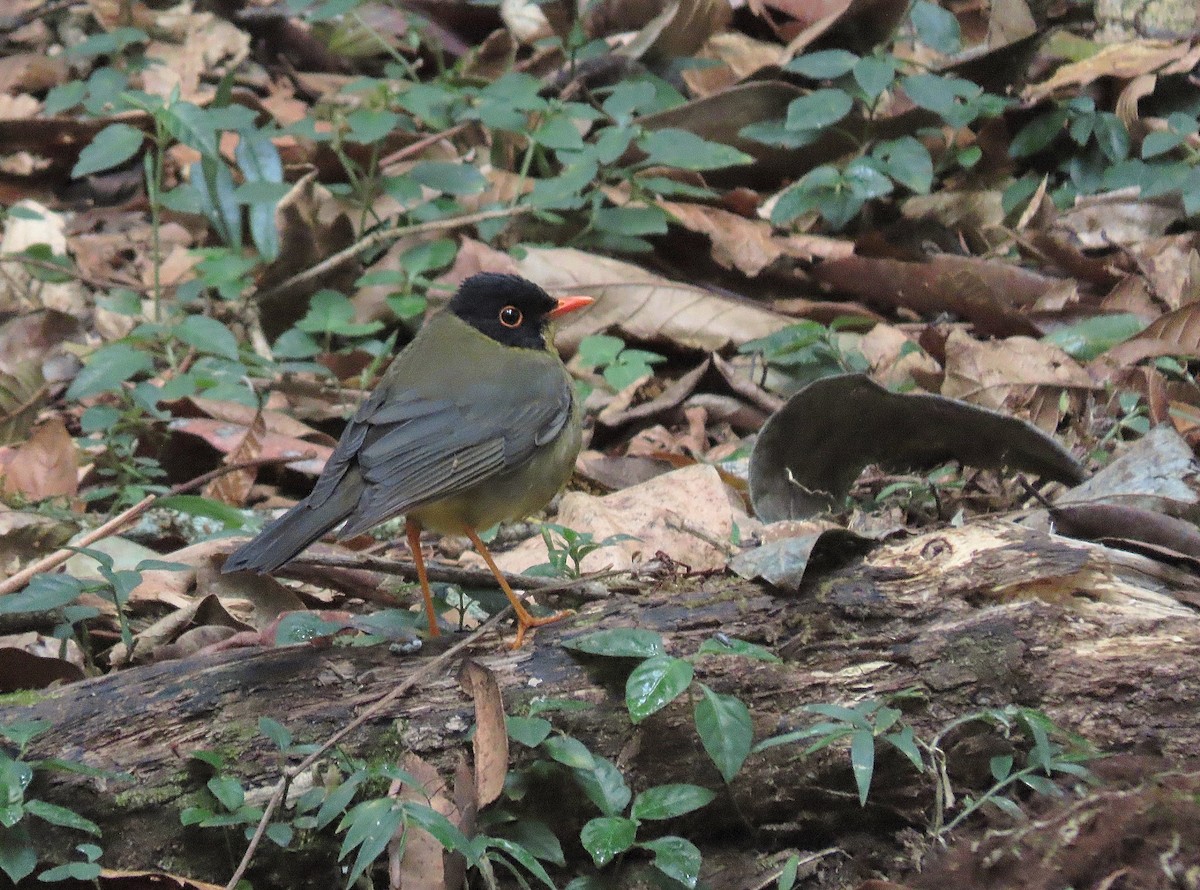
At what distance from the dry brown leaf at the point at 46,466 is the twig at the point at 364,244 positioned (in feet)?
5.62

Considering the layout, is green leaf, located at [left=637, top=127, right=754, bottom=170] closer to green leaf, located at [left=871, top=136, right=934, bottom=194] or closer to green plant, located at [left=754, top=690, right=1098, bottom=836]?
green leaf, located at [left=871, top=136, right=934, bottom=194]

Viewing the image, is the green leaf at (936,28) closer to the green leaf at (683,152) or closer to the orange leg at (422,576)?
the green leaf at (683,152)

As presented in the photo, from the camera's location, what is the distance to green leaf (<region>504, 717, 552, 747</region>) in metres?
2.73

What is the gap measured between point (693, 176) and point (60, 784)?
16.1 ft

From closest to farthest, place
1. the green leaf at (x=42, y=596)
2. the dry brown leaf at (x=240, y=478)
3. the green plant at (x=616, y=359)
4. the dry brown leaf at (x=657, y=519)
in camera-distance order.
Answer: the green leaf at (x=42, y=596) < the dry brown leaf at (x=657, y=519) < the dry brown leaf at (x=240, y=478) < the green plant at (x=616, y=359)

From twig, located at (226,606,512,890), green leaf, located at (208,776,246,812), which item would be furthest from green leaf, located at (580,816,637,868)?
green leaf, located at (208,776,246,812)

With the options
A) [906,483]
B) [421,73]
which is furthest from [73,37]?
[906,483]

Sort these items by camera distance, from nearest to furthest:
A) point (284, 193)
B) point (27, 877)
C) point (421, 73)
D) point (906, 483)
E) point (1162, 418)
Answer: point (27, 877), point (906, 483), point (1162, 418), point (284, 193), point (421, 73)

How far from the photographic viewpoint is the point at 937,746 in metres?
2.81

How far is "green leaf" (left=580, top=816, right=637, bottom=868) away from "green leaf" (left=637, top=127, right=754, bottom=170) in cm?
406

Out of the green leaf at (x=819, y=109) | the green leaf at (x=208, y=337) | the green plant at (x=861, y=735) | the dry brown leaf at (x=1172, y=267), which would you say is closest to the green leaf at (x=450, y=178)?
the green leaf at (x=208, y=337)

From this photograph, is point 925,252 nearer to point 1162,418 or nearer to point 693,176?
point 693,176

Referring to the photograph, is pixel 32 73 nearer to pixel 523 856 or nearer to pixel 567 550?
pixel 567 550

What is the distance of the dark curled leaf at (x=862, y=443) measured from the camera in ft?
12.7
